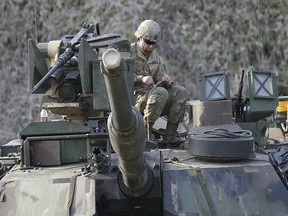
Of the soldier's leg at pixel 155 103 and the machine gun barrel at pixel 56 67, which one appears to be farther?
the soldier's leg at pixel 155 103

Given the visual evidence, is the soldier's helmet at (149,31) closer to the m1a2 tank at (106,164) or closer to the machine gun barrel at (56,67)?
the m1a2 tank at (106,164)

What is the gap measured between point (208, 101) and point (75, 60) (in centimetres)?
182

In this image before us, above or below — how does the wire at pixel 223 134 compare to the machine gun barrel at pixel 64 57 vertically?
below

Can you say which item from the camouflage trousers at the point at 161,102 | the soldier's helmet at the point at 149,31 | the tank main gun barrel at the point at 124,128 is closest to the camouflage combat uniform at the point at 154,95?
the camouflage trousers at the point at 161,102

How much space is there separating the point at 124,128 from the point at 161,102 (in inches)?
99.3

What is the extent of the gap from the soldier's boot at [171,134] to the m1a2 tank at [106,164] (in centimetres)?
54

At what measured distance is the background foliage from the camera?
58.6ft

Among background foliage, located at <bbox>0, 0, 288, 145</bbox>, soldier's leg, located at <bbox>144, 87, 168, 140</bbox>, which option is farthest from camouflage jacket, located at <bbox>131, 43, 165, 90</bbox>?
background foliage, located at <bbox>0, 0, 288, 145</bbox>

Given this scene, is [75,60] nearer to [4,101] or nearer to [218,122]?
[218,122]

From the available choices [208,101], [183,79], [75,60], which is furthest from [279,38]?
[75,60]

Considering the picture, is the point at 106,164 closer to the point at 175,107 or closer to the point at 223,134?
the point at 223,134

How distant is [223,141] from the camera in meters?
6.85

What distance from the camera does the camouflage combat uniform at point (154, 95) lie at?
789 centimetres

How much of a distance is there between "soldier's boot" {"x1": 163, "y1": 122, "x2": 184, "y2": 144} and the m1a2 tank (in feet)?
1.77
